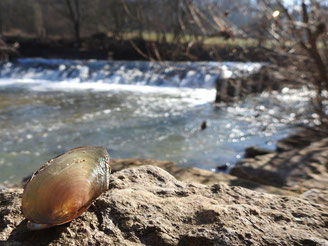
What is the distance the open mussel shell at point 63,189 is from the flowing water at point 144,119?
8.29 feet

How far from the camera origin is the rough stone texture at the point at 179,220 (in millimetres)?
1272

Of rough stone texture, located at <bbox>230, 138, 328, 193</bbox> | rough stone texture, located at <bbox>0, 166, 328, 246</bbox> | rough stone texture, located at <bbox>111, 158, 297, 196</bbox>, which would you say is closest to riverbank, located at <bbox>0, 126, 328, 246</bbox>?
rough stone texture, located at <bbox>0, 166, 328, 246</bbox>

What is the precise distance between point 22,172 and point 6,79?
13.0 meters

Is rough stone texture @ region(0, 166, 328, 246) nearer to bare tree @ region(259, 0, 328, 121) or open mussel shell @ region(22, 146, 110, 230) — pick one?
open mussel shell @ region(22, 146, 110, 230)

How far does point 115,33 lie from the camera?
73.2 ft

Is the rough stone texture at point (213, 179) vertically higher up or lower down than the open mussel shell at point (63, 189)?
lower down

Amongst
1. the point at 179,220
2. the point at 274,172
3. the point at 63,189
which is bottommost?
the point at 274,172

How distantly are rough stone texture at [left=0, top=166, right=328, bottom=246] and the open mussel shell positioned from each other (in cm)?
8

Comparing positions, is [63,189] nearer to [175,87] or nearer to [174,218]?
[174,218]

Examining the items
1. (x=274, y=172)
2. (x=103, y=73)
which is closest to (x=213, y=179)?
(x=274, y=172)

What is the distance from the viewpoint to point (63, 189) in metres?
1.32

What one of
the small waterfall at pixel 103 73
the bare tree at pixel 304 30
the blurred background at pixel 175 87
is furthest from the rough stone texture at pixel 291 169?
the small waterfall at pixel 103 73

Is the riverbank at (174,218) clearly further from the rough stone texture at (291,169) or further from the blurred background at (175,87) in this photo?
the rough stone texture at (291,169)

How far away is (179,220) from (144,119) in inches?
304
